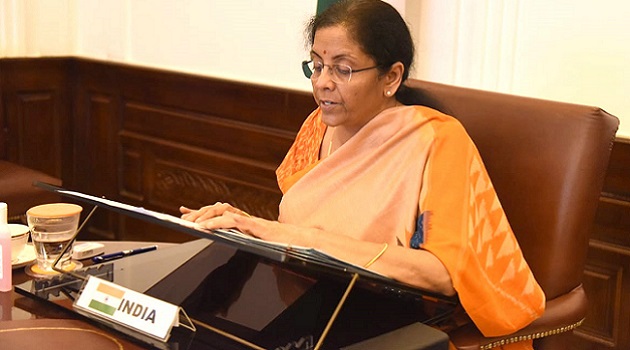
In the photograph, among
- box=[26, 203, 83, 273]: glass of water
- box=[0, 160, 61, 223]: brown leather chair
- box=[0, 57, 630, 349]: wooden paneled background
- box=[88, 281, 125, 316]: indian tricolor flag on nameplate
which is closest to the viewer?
box=[88, 281, 125, 316]: indian tricolor flag on nameplate

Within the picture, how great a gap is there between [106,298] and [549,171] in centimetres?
98

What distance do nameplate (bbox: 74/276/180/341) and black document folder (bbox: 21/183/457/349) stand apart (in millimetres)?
41

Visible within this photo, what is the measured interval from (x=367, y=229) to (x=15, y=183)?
2.03 metres

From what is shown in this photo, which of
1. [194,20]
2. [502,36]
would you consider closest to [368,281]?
[502,36]

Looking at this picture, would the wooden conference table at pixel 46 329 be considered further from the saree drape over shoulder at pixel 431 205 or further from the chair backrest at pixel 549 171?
the chair backrest at pixel 549 171

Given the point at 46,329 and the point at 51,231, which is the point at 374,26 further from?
the point at 46,329

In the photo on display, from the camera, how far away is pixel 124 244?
7.10 ft

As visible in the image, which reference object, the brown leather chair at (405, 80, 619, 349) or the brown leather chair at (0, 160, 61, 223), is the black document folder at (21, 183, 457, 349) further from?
the brown leather chair at (0, 160, 61, 223)

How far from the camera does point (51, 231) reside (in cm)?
193

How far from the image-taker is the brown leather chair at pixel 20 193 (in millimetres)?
3490

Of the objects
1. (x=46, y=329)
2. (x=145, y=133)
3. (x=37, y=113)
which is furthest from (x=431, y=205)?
(x=37, y=113)

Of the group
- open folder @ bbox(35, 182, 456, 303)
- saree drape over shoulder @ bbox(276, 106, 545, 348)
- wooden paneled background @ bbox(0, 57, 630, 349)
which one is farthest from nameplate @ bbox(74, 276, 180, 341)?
wooden paneled background @ bbox(0, 57, 630, 349)

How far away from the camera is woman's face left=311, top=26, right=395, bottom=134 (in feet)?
6.55

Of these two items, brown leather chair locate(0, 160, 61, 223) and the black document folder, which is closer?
the black document folder
